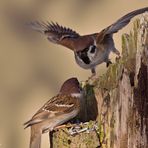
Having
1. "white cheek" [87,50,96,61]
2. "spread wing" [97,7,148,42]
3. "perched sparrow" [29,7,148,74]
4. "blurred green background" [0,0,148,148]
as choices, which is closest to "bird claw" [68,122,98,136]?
"spread wing" [97,7,148,42]

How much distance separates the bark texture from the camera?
9.70 ft

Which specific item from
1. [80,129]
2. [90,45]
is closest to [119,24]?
[90,45]

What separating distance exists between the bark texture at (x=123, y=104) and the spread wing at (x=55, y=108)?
0.34 metres

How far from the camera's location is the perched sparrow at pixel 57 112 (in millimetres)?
3526

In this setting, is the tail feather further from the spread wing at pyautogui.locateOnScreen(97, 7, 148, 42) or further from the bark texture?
the spread wing at pyautogui.locateOnScreen(97, 7, 148, 42)

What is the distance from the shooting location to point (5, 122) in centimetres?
624

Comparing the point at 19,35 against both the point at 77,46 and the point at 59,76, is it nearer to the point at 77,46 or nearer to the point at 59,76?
the point at 59,76

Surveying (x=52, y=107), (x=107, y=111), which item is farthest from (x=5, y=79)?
(x=107, y=111)

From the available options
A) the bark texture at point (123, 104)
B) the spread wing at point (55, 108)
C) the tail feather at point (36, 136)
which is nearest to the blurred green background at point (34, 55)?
the spread wing at point (55, 108)

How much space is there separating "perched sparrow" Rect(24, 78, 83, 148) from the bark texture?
0.22 m

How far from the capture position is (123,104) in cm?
296

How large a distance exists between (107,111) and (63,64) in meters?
3.51

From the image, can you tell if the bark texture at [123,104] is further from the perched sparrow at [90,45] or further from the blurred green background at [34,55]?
the blurred green background at [34,55]

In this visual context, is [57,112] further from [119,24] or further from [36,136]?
[119,24]
